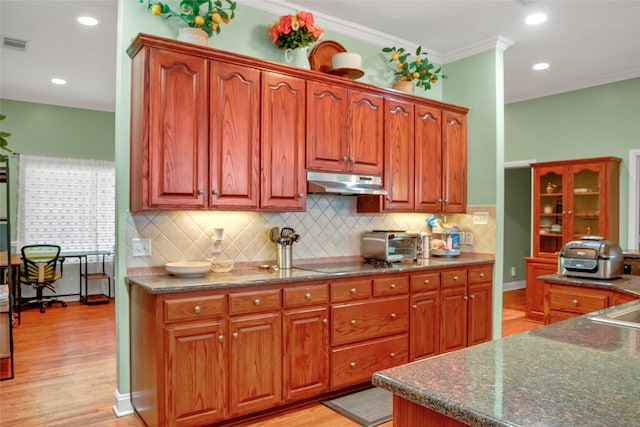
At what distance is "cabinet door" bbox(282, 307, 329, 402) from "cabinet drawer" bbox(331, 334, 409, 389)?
0.09m

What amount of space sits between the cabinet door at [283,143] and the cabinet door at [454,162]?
5.26 ft

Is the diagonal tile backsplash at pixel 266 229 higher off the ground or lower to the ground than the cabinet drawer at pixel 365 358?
higher

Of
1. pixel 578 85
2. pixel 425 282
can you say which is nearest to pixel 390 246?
pixel 425 282

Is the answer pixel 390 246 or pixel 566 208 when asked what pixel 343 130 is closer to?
pixel 390 246

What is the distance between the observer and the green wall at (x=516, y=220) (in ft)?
26.5

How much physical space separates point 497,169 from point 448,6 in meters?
1.56

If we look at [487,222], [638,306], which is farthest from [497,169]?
[638,306]

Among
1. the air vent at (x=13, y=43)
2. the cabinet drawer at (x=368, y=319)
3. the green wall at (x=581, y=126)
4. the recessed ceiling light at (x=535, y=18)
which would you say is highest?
the recessed ceiling light at (x=535, y=18)

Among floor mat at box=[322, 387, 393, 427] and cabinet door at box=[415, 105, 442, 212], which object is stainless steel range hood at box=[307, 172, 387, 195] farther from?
floor mat at box=[322, 387, 393, 427]

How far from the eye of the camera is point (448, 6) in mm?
3631

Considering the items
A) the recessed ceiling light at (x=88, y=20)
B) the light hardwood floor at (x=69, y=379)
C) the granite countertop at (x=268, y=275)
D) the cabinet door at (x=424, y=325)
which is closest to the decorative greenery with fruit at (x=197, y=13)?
the recessed ceiling light at (x=88, y=20)

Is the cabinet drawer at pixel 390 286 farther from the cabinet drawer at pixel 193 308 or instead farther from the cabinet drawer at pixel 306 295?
the cabinet drawer at pixel 193 308

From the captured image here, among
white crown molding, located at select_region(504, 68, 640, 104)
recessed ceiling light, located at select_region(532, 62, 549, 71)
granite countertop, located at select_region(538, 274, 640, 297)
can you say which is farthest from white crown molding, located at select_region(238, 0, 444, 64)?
granite countertop, located at select_region(538, 274, 640, 297)

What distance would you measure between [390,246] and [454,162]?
1.18 m
